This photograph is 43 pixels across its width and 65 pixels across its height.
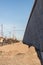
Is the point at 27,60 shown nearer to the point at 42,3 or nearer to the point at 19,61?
the point at 19,61

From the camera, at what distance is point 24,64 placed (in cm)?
984

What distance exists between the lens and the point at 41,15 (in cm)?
827

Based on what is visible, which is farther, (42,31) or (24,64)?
(24,64)

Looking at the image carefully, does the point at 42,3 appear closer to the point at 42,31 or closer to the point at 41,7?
the point at 41,7

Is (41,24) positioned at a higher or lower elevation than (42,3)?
lower

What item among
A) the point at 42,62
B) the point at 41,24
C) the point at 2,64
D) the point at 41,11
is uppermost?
the point at 41,11

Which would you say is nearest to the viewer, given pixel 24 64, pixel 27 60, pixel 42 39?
pixel 42 39

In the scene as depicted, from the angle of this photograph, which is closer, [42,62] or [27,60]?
[42,62]

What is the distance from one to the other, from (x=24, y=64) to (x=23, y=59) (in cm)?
112

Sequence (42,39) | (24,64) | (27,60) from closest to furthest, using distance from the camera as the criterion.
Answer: (42,39) → (24,64) → (27,60)

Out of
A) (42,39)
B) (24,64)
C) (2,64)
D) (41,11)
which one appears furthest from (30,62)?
(41,11)

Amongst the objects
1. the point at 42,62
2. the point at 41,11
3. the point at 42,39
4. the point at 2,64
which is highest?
the point at 41,11

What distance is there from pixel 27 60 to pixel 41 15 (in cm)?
332

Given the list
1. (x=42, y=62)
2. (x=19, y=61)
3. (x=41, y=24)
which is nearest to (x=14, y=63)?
(x=19, y=61)
